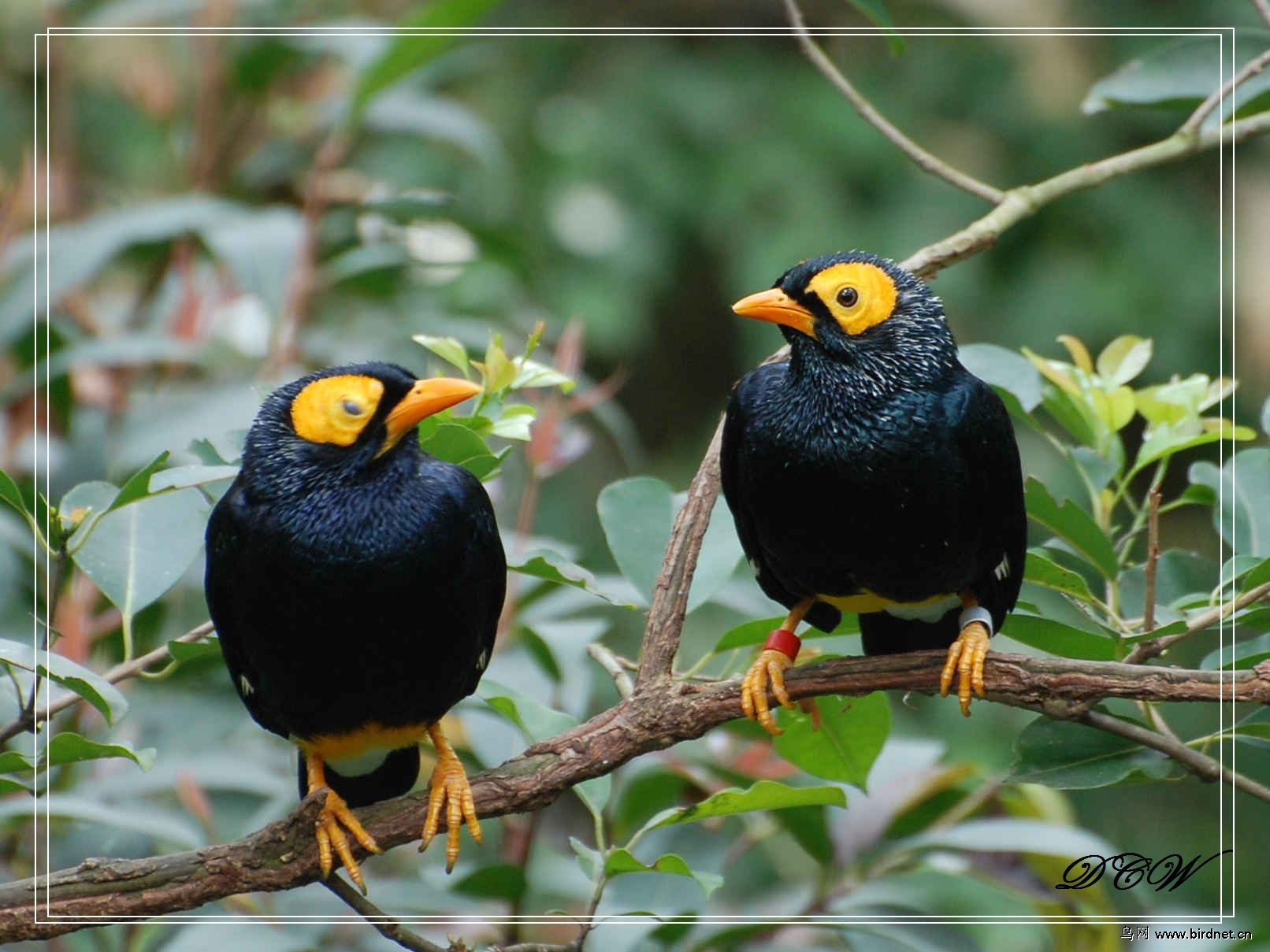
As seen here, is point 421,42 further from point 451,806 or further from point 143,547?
point 451,806

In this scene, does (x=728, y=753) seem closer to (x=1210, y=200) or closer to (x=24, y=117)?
(x=1210, y=200)

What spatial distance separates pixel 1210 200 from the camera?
3645 mm

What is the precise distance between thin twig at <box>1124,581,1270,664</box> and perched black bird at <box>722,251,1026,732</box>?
7.0 inches

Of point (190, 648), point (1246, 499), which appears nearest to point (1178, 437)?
point (1246, 499)

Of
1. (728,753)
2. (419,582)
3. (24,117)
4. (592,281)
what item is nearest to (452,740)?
(728,753)

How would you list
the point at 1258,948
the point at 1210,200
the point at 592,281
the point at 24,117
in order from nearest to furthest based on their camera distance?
the point at 1258,948
the point at 1210,200
the point at 592,281
the point at 24,117

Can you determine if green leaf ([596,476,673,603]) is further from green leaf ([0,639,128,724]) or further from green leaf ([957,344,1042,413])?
green leaf ([0,639,128,724])

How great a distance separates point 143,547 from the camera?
198cm

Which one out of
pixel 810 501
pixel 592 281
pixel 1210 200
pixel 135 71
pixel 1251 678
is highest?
pixel 135 71

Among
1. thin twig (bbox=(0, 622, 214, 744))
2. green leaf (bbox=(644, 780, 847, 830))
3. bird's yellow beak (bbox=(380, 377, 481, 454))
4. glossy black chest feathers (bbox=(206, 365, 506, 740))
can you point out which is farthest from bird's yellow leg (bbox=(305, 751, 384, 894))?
bird's yellow beak (bbox=(380, 377, 481, 454))

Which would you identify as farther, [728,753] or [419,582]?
[728,753]

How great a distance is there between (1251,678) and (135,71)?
3300 mm

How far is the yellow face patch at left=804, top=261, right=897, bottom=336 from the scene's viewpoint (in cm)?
179

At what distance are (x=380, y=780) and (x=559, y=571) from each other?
487mm
